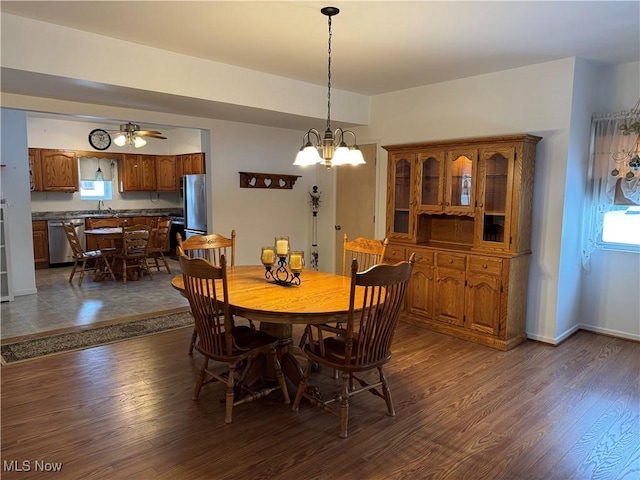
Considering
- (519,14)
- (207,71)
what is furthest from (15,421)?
(519,14)

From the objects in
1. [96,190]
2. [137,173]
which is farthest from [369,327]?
[96,190]

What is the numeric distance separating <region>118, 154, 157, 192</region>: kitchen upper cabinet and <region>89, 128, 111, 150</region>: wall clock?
397mm

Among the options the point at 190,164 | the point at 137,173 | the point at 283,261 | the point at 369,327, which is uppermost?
the point at 190,164

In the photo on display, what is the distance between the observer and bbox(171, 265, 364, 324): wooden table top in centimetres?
241

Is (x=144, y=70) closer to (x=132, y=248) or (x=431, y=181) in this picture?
(x=431, y=181)

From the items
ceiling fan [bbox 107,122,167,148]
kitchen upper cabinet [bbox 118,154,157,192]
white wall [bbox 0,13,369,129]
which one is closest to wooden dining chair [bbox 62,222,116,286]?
ceiling fan [bbox 107,122,167,148]

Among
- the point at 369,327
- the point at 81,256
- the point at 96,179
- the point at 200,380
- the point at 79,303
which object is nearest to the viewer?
the point at 369,327

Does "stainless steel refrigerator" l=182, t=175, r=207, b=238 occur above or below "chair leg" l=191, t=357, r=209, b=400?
above

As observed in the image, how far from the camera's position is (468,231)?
14.6 ft

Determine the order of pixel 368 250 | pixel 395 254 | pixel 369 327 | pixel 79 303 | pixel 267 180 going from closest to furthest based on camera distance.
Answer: pixel 369 327
pixel 368 250
pixel 395 254
pixel 79 303
pixel 267 180

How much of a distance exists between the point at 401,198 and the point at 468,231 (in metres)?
0.78

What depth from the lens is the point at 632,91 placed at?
3926 mm

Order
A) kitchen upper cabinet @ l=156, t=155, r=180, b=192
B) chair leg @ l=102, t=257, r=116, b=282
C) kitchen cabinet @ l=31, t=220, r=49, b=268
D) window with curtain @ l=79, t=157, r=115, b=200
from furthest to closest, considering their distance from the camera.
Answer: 1. kitchen upper cabinet @ l=156, t=155, r=180, b=192
2. window with curtain @ l=79, t=157, r=115, b=200
3. kitchen cabinet @ l=31, t=220, r=49, b=268
4. chair leg @ l=102, t=257, r=116, b=282

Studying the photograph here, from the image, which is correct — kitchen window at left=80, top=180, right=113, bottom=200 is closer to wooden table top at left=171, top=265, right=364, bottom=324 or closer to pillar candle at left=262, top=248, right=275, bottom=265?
wooden table top at left=171, top=265, right=364, bottom=324
